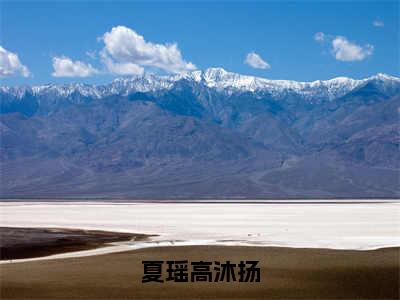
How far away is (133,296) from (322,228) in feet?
100

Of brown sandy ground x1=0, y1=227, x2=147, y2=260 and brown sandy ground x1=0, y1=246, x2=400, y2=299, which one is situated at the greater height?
brown sandy ground x1=0, y1=227, x2=147, y2=260

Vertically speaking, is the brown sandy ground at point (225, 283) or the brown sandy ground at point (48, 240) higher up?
the brown sandy ground at point (48, 240)

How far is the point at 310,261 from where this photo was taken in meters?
36.7

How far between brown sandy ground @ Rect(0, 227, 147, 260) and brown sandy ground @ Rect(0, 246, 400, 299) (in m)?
4.27

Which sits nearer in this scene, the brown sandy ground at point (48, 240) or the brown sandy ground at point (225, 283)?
the brown sandy ground at point (225, 283)

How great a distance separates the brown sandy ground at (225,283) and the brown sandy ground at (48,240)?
168 inches

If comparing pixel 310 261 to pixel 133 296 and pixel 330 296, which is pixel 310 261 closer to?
pixel 330 296

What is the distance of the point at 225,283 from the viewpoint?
2984cm

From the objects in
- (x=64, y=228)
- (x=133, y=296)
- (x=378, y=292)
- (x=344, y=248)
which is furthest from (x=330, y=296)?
(x=64, y=228)

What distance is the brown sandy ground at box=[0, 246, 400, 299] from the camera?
28.5 metres

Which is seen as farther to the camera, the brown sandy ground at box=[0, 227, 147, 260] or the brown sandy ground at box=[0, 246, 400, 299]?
the brown sandy ground at box=[0, 227, 147, 260]

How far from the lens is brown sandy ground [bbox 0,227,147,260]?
137 feet

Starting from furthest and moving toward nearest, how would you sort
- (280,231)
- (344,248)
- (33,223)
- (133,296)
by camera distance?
(33,223) → (280,231) → (344,248) → (133,296)

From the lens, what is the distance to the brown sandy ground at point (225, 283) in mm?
28516
